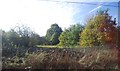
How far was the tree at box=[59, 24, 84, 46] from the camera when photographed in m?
11.9

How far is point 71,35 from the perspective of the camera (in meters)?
12.4

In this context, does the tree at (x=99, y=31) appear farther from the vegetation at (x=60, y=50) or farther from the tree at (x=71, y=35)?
the tree at (x=71, y=35)

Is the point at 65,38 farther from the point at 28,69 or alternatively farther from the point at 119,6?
the point at 28,69

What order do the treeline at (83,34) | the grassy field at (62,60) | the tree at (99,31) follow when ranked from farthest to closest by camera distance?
1. the tree at (99,31)
2. the treeline at (83,34)
3. the grassy field at (62,60)

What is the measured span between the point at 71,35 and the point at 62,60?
4.48 m

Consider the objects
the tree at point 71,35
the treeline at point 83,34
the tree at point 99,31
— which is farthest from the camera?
the tree at point 71,35

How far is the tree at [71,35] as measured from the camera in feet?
39.2

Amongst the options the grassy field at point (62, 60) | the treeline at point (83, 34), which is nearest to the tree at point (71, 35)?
the treeline at point (83, 34)

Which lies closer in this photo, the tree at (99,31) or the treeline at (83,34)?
the treeline at (83,34)

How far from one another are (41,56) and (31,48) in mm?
859

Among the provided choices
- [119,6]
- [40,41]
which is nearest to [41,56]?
[40,41]

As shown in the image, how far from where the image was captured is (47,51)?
324 inches

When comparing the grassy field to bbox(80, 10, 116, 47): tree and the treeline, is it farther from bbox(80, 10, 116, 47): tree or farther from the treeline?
bbox(80, 10, 116, 47): tree

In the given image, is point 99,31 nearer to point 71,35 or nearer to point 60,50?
point 71,35
